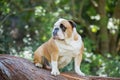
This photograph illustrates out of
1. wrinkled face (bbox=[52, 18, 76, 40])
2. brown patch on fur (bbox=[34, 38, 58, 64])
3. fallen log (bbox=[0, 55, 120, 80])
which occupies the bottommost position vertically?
fallen log (bbox=[0, 55, 120, 80])

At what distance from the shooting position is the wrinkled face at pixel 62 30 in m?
4.21

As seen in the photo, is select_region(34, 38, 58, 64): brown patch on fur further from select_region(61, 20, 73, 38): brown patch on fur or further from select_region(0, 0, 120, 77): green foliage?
select_region(0, 0, 120, 77): green foliage

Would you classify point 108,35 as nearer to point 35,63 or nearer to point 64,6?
point 64,6

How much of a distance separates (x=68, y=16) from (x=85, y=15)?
5.43ft

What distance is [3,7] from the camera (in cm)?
848

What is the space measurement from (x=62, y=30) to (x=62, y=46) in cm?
20

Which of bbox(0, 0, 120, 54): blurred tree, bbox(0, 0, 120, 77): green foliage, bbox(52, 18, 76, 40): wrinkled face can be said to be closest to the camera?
bbox(52, 18, 76, 40): wrinkled face

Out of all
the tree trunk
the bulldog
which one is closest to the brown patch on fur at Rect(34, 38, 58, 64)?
the bulldog

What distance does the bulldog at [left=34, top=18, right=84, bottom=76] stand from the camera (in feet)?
13.9

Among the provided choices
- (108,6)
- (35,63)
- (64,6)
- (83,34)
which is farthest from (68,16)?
(35,63)

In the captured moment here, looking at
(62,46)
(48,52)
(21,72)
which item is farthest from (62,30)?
(21,72)

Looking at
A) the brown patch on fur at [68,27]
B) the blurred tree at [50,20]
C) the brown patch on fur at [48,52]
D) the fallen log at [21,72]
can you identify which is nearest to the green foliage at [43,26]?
the blurred tree at [50,20]

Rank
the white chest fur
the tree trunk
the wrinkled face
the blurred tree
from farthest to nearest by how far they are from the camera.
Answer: the tree trunk
the blurred tree
the white chest fur
the wrinkled face

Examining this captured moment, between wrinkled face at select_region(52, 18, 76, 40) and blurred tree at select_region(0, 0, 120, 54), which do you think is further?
blurred tree at select_region(0, 0, 120, 54)
